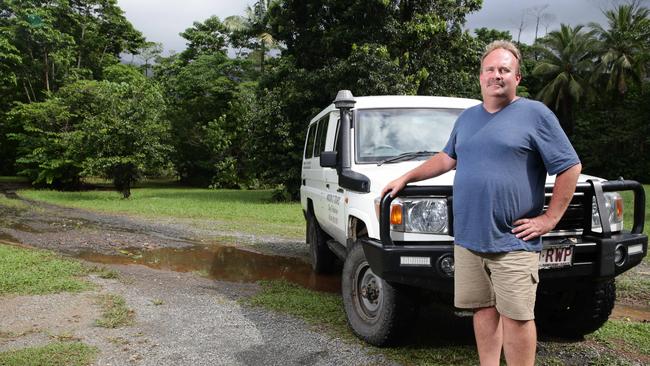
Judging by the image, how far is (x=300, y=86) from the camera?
20531mm

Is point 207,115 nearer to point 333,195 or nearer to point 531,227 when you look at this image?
point 333,195

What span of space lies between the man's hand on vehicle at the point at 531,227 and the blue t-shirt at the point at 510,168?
0.03 m

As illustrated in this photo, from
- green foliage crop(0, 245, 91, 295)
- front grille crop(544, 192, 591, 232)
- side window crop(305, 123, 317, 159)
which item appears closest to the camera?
front grille crop(544, 192, 591, 232)

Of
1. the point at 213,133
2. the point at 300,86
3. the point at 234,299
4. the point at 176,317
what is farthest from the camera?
the point at 213,133

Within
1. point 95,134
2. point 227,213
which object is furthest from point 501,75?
point 95,134

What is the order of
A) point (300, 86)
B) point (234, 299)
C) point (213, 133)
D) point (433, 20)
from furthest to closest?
point (213, 133), point (300, 86), point (433, 20), point (234, 299)

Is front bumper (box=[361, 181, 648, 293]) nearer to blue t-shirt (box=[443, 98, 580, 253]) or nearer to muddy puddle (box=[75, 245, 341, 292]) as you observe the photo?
blue t-shirt (box=[443, 98, 580, 253])

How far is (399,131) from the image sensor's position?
17.3 feet

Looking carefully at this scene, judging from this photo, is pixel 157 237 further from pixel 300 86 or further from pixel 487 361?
pixel 300 86

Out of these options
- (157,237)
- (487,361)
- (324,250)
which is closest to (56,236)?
(157,237)

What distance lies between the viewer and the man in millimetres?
2566

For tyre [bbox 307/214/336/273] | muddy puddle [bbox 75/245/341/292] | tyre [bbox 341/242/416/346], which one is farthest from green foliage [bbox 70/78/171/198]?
tyre [bbox 341/242/416/346]

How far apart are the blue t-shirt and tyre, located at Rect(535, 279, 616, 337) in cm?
207

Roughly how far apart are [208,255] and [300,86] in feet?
41.2
